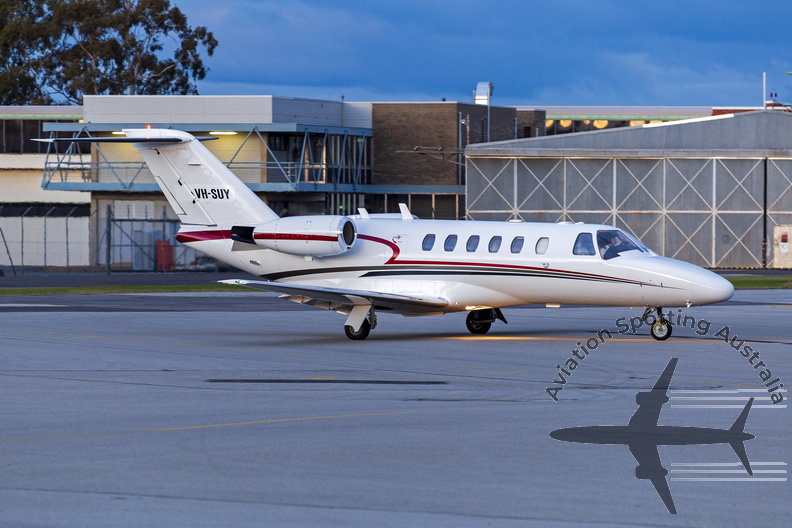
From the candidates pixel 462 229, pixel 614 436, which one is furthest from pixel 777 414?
pixel 462 229

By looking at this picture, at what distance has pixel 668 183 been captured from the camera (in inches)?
2270

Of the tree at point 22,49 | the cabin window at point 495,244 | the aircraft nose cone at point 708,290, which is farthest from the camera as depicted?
the tree at point 22,49

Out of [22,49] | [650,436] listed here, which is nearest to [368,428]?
[650,436]

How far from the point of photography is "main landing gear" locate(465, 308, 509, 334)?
2472 centimetres

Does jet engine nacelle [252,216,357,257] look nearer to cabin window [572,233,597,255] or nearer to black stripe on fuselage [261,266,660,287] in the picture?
black stripe on fuselage [261,266,660,287]

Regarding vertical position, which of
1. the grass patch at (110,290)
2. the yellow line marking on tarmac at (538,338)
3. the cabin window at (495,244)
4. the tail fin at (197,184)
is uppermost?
the tail fin at (197,184)

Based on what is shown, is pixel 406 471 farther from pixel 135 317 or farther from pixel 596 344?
pixel 135 317

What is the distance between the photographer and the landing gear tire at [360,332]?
2338 centimetres

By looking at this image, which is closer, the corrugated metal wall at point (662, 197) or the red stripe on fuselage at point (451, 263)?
the red stripe on fuselage at point (451, 263)

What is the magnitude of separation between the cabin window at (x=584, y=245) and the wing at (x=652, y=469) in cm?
1156

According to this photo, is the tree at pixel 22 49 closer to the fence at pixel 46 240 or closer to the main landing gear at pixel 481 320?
the fence at pixel 46 240

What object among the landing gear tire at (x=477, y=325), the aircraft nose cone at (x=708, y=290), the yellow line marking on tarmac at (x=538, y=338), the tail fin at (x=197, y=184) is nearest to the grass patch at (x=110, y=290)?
the tail fin at (x=197, y=184)

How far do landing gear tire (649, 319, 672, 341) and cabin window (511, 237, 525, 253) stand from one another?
9.83 feet

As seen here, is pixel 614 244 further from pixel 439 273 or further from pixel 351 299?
pixel 351 299
